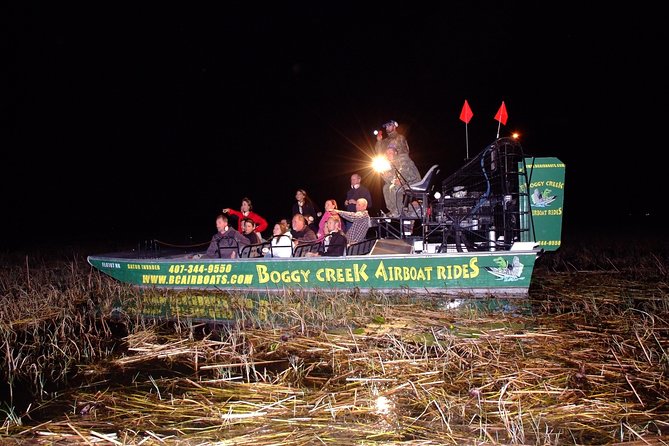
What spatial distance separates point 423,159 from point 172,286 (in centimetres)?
5006

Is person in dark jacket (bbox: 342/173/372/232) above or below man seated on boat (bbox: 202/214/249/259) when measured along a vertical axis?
above

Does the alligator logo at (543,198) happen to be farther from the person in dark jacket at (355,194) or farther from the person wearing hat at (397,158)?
the person in dark jacket at (355,194)

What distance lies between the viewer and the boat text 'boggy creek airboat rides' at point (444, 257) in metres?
8.86

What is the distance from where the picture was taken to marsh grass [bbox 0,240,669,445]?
12.6ft

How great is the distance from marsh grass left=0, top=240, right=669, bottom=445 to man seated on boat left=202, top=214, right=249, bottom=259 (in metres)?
2.42

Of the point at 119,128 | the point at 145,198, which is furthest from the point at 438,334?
the point at 119,128

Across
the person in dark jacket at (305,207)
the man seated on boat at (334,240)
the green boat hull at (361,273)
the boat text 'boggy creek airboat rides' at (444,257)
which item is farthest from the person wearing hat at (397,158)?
the green boat hull at (361,273)

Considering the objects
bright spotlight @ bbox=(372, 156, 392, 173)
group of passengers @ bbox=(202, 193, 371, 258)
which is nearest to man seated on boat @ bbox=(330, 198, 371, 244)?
group of passengers @ bbox=(202, 193, 371, 258)

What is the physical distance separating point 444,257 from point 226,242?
14.1ft

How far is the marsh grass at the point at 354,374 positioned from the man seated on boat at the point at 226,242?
2425 mm

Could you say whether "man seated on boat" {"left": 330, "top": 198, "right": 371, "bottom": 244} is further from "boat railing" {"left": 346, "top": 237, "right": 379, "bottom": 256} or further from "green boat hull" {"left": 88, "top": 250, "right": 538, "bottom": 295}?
"green boat hull" {"left": 88, "top": 250, "right": 538, "bottom": 295}

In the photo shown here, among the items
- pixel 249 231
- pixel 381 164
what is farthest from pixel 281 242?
pixel 381 164

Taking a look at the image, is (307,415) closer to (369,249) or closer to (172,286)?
(369,249)

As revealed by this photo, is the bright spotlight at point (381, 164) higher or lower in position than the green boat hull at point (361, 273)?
higher
